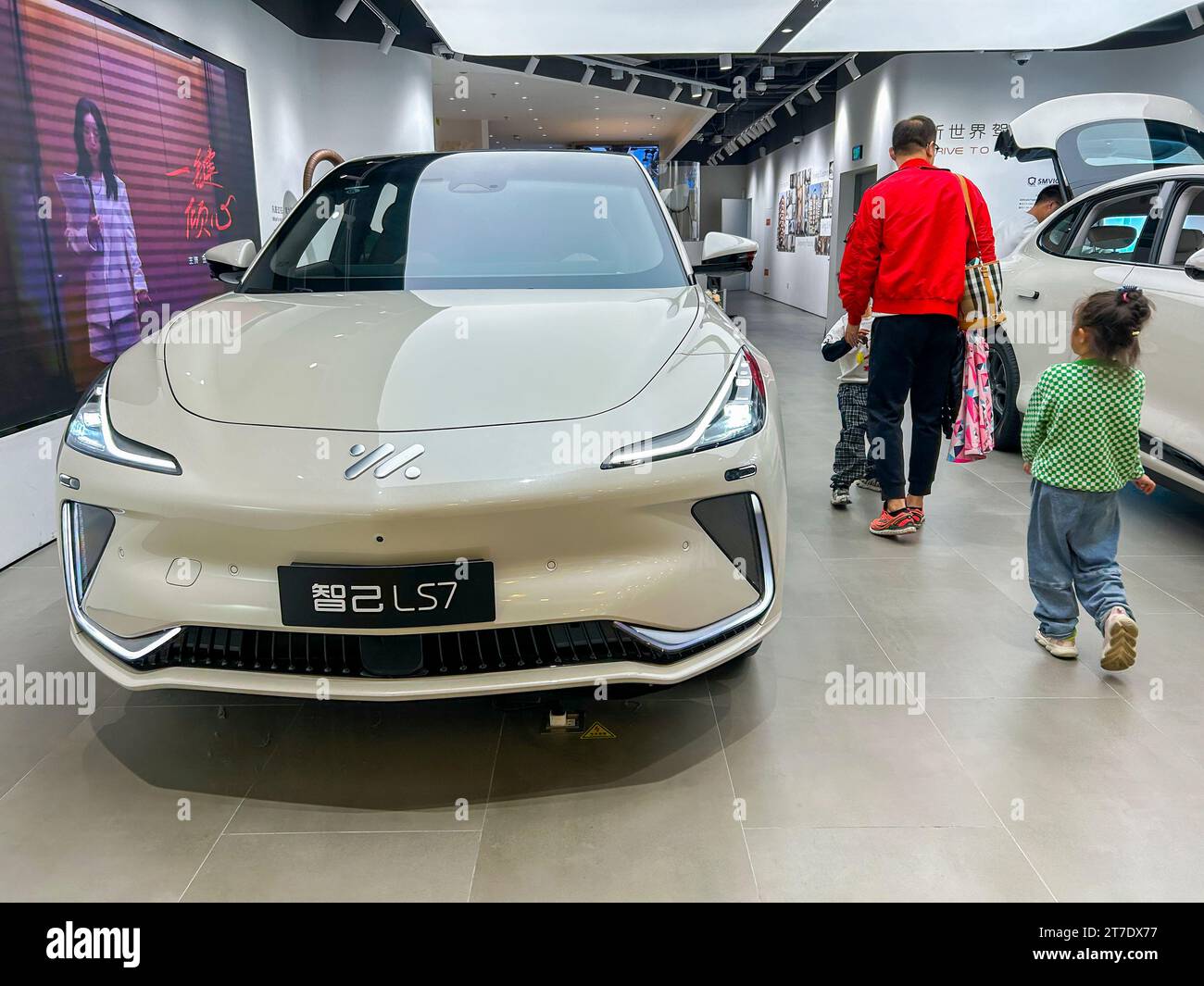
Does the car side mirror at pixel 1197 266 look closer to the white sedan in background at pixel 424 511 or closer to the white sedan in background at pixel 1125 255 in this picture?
the white sedan in background at pixel 1125 255

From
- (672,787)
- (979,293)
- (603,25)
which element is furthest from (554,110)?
(672,787)

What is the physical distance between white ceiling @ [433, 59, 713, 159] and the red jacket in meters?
8.03

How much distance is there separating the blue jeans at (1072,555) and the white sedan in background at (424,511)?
107 centimetres

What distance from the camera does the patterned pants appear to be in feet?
13.6

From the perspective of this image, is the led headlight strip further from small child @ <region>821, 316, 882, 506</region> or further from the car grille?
small child @ <region>821, 316, 882, 506</region>

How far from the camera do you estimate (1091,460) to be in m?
2.54

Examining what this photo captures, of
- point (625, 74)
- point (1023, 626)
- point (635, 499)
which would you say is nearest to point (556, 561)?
point (635, 499)

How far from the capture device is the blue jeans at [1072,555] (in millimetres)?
2570

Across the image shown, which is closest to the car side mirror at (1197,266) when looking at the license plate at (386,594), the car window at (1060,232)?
the car window at (1060,232)

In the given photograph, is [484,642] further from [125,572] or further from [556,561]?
[125,572]

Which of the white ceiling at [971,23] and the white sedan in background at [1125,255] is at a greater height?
the white ceiling at [971,23]

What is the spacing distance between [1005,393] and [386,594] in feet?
13.7

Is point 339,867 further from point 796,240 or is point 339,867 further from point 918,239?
point 796,240

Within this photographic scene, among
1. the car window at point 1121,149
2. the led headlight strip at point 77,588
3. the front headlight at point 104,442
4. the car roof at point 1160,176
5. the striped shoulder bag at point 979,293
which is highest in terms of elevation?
the car window at point 1121,149
